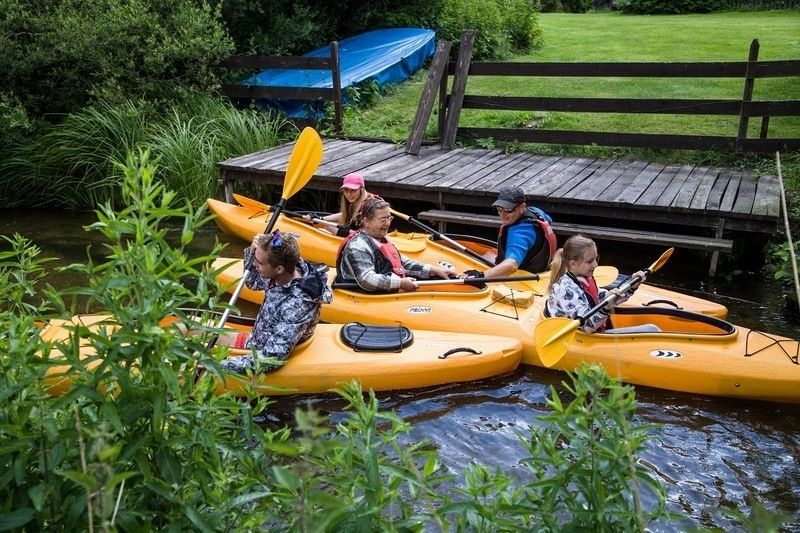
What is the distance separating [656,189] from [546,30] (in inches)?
416

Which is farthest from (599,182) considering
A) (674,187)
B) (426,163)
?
(426,163)

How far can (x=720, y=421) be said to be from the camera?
198 inches

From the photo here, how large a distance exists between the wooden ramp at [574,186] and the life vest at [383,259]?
194 cm

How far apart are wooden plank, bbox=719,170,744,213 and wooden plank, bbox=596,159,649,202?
3.03 feet

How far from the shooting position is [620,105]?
29.2 ft

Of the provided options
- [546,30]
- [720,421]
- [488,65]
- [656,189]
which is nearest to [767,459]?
[720,421]

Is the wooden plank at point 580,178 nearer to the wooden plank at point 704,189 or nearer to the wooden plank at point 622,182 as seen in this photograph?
the wooden plank at point 622,182

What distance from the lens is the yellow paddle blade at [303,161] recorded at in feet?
20.5

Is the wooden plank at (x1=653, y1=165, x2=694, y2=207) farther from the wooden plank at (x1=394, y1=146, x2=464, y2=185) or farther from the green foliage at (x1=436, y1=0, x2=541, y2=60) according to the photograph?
the green foliage at (x1=436, y1=0, x2=541, y2=60)

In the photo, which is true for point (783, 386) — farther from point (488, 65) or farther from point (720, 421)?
point (488, 65)

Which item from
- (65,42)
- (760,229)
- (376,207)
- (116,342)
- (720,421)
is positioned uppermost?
(65,42)

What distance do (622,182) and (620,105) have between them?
1.18 m

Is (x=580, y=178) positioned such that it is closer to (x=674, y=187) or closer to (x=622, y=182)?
(x=622, y=182)

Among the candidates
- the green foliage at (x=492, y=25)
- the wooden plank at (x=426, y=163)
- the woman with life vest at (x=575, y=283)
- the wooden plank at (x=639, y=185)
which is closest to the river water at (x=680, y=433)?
the woman with life vest at (x=575, y=283)
